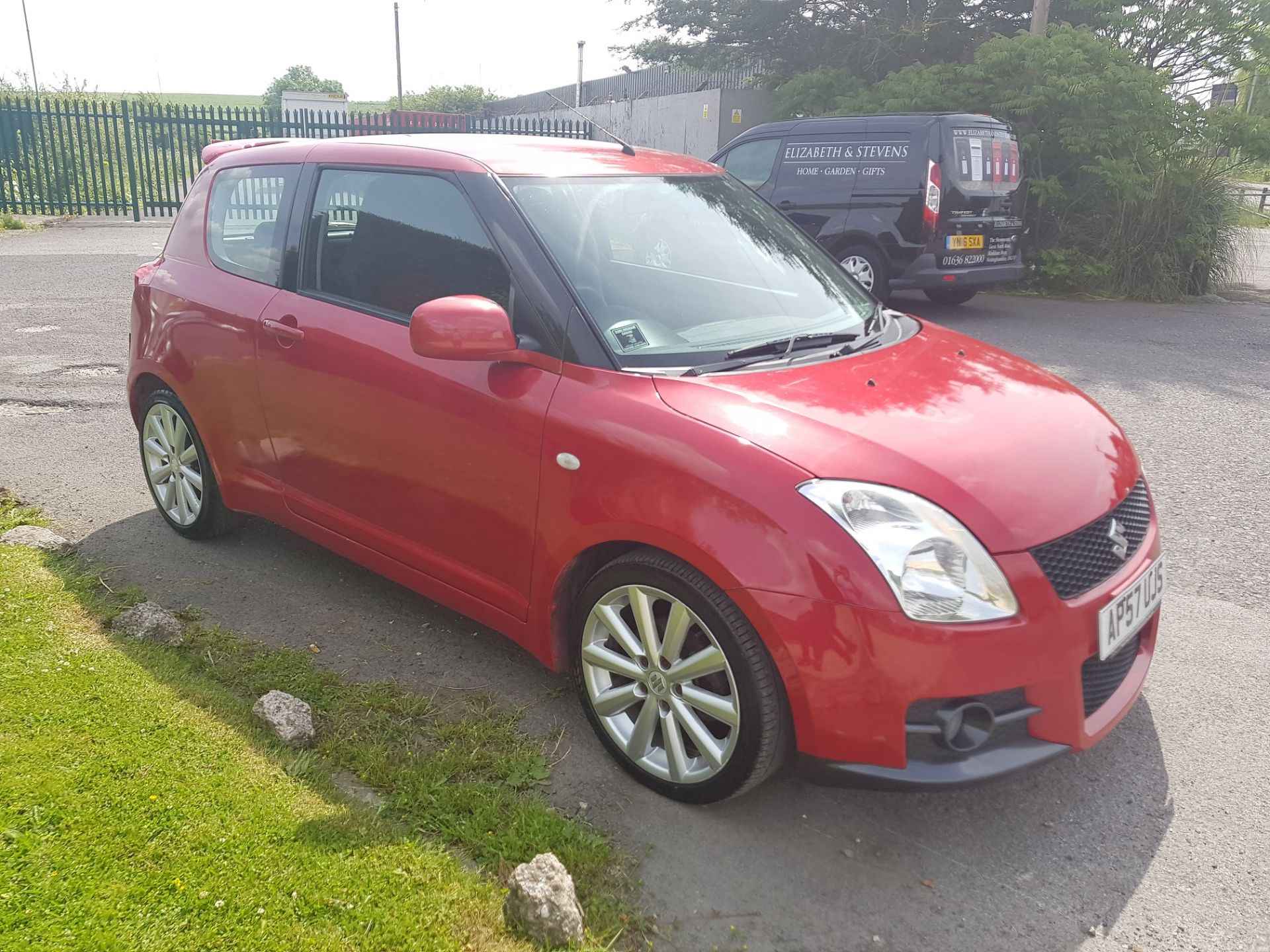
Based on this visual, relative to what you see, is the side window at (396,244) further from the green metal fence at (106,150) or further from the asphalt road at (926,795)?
the green metal fence at (106,150)

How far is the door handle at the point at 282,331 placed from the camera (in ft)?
12.3

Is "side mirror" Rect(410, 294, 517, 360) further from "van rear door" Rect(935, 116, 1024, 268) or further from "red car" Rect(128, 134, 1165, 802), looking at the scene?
"van rear door" Rect(935, 116, 1024, 268)

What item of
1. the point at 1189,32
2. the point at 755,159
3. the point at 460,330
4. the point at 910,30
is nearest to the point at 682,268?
the point at 460,330

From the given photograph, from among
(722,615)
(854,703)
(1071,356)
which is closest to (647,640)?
(722,615)

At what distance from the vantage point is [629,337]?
305cm

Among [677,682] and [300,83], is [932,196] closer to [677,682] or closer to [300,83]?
[677,682]

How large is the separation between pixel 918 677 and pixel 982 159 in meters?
9.32

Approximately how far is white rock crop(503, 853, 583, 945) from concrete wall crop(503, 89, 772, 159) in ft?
65.6

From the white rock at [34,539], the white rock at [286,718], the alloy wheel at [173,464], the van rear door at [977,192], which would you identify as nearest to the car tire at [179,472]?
the alloy wheel at [173,464]

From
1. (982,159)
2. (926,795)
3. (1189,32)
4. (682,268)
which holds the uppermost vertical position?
(1189,32)

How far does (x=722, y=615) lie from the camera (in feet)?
8.39

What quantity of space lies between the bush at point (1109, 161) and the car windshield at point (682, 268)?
9.15m

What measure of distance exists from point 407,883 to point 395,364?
1.68m

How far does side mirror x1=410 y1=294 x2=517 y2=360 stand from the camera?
2.89 meters
